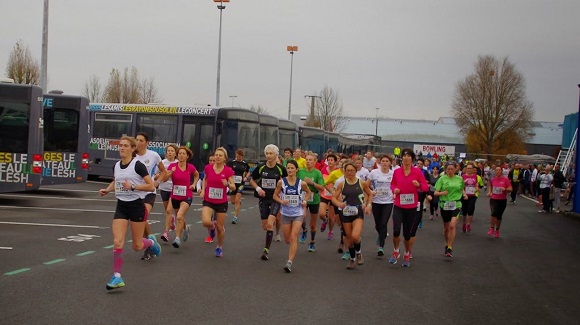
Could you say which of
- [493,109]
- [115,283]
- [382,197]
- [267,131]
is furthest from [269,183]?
[493,109]

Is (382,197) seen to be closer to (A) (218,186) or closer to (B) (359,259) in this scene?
(B) (359,259)

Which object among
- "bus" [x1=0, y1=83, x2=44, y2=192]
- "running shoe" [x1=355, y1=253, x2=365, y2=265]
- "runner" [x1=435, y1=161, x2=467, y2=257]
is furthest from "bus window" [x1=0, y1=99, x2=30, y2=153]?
"runner" [x1=435, y1=161, x2=467, y2=257]

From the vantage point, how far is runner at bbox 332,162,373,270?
35.4ft

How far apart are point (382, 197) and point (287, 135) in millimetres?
22674

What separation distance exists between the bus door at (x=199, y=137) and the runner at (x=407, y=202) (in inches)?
617

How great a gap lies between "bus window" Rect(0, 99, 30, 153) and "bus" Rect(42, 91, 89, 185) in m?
3.73

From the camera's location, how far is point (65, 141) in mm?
22234

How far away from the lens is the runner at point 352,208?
10781 mm

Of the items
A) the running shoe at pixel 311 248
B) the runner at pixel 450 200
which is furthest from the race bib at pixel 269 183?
the runner at pixel 450 200

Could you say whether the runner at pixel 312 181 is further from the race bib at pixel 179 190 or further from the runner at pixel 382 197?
the race bib at pixel 179 190

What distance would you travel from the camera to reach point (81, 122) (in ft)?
73.3

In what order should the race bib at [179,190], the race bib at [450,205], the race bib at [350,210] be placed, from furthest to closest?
1. the race bib at [450,205]
2. the race bib at [179,190]
3. the race bib at [350,210]

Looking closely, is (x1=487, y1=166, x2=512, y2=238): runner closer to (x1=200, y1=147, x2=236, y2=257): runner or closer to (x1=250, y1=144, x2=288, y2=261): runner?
(x1=250, y1=144, x2=288, y2=261): runner

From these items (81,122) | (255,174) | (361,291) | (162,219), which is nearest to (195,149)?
(81,122)
